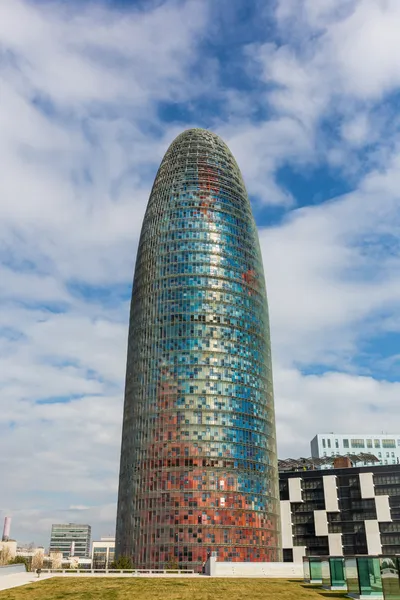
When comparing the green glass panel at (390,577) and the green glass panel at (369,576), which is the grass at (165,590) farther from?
the green glass panel at (390,577)

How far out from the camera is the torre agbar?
13875 cm

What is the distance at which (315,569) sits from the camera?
6769 cm

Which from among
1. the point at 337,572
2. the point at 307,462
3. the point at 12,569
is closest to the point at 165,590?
the point at 337,572

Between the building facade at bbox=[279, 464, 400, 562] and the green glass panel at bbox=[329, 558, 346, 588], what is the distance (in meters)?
112

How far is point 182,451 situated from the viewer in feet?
473

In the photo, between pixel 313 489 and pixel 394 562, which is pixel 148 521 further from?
pixel 394 562

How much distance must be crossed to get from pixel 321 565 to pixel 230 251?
115 m

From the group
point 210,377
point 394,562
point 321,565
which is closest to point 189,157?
point 210,377

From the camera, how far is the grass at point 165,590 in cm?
5650

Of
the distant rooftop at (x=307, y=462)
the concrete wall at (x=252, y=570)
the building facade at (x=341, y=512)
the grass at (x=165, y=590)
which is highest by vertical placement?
the distant rooftop at (x=307, y=462)

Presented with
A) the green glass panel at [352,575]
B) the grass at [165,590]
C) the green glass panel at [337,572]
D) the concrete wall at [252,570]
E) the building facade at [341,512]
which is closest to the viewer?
the green glass panel at [352,575]

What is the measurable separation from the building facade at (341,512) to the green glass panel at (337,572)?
112m

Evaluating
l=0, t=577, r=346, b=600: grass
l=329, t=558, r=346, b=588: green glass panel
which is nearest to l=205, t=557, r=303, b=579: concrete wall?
l=0, t=577, r=346, b=600: grass

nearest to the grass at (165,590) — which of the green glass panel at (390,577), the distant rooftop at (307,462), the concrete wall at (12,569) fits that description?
the concrete wall at (12,569)
